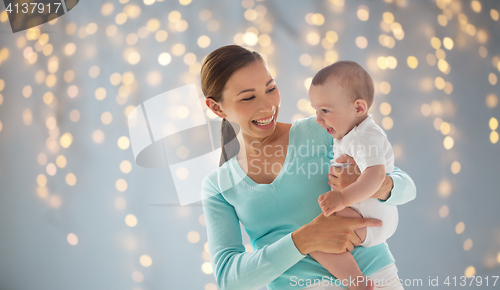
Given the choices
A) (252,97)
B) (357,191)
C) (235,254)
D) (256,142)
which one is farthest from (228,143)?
(357,191)

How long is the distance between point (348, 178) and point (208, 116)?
2.73 feet

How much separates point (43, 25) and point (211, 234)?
136cm

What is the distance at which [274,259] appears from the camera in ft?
2.84

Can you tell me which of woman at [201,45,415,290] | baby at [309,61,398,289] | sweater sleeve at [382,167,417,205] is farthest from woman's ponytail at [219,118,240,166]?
sweater sleeve at [382,167,417,205]

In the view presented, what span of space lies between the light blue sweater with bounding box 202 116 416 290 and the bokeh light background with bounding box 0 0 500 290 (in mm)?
573

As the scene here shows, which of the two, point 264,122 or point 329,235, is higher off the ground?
point 264,122

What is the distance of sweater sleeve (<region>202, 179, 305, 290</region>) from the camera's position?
0.87 m

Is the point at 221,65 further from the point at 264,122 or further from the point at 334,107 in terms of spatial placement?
the point at 334,107

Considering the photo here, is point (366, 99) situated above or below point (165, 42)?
below

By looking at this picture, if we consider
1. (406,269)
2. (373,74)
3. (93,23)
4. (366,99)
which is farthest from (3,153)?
(406,269)

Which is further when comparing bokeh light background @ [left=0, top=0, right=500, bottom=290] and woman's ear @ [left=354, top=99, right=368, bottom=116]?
bokeh light background @ [left=0, top=0, right=500, bottom=290]

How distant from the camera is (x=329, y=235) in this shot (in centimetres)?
86

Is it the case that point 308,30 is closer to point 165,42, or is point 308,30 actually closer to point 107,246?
point 165,42

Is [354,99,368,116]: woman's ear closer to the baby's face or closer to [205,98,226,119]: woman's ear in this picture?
the baby's face
